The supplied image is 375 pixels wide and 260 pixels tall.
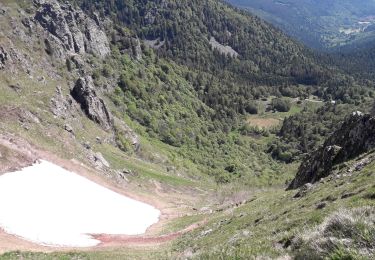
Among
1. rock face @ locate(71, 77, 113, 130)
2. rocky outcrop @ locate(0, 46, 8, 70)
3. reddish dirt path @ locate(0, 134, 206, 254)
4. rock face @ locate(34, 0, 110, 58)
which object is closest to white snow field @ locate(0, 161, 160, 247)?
reddish dirt path @ locate(0, 134, 206, 254)

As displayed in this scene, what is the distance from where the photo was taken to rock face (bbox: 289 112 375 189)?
4012 cm

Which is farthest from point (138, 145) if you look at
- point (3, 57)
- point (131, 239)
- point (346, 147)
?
point (346, 147)

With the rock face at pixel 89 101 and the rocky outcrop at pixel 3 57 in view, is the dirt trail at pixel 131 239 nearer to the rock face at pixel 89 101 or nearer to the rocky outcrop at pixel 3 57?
the rocky outcrop at pixel 3 57

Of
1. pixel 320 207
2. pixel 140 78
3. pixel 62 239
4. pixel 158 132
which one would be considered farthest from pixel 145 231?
pixel 140 78

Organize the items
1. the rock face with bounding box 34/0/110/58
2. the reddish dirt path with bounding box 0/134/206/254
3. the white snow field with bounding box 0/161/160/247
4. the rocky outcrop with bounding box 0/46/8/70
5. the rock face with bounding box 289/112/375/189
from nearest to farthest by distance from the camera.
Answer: the reddish dirt path with bounding box 0/134/206/254
the rock face with bounding box 289/112/375/189
the white snow field with bounding box 0/161/160/247
the rocky outcrop with bounding box 0/46/8/70
the rock face with bounding box 34/0/110/58

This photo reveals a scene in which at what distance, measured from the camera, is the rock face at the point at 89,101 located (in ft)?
299

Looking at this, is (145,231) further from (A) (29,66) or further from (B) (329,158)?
(A) (29,66)

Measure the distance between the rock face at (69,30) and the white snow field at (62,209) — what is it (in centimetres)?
5358

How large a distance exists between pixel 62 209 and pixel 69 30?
77.7 metres

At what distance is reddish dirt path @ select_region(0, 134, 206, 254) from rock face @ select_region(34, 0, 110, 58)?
4783 cm

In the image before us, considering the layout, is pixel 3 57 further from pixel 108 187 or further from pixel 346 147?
pixel 346 147

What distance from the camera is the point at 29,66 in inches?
3418

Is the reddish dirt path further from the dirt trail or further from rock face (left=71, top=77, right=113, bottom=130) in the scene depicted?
rock face (left=71, top=77, right=113, bottom=130)

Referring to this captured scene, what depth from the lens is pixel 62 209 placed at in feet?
163
